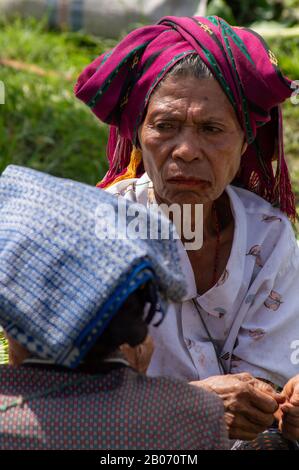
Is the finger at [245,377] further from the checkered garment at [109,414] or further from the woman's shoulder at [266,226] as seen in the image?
the checkered garment at [109,414]

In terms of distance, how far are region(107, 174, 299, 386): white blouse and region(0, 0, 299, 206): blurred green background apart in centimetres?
239

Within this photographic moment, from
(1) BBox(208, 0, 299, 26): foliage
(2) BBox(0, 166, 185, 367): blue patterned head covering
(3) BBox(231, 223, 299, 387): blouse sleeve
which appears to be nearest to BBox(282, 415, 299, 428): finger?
(3) BBox(231, 223, 299, 387): blouse sleeve

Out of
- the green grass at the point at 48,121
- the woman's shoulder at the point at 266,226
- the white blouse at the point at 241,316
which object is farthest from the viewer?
the green grass at the point at 48,121

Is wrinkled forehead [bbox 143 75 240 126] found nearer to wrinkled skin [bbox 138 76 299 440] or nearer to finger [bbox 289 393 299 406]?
wrinkled skin [bbox 138 76 299 440]

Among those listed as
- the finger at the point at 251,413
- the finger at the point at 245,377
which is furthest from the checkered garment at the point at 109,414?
the finger at the point at 245,377

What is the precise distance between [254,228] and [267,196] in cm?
19

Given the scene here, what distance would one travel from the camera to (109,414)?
200cm

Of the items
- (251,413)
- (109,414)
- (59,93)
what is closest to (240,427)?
(251,413)

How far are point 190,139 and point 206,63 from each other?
0.79 feet

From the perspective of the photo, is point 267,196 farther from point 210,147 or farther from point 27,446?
point 27,446

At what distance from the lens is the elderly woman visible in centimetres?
280

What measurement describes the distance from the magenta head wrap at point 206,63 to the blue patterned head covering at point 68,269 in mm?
918

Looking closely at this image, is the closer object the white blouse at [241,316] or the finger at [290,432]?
the finger at [290,432]

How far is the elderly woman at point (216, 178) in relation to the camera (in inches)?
110
